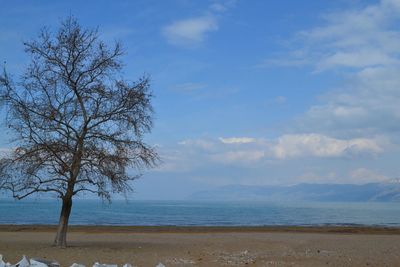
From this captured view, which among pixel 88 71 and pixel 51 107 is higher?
pixel 88 71

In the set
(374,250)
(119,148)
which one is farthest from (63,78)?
(374,250)

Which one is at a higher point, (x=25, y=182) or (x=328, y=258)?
(x=25, y=182)

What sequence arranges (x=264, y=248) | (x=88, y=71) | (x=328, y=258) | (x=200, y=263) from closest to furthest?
(x=200, y=263) → (x=328, y=258) → (x=88, y=71) → (x=264, y=248)

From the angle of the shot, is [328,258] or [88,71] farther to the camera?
[88,71]

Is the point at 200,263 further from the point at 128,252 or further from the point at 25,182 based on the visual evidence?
the point at 25,182

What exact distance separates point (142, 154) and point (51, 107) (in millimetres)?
3751

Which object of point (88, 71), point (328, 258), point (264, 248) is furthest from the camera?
point (264, 248)

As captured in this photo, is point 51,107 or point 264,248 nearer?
point 51,107

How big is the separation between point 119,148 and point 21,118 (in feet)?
11.9

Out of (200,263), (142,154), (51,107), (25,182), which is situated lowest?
(200,263)

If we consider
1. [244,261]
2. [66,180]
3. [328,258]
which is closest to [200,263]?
[244,261]

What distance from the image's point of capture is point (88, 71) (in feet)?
62.9

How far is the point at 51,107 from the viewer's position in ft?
61.5

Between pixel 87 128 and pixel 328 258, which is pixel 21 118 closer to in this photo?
pixel 87 128
